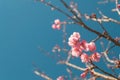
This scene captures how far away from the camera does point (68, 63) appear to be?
5590 mm

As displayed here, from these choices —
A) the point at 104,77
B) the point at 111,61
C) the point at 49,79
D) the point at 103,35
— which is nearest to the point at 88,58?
the point at 103,35

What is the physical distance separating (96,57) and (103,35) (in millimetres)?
566

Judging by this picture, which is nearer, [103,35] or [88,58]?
[103,35]

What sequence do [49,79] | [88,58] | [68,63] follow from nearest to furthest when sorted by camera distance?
1. [88,58]
2. [49,79]
3. [68,63]

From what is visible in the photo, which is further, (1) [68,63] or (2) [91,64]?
(1) [68,63]

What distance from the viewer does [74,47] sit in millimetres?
3211

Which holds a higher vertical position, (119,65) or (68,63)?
(68,63)

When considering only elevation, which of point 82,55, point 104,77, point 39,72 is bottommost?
point 82,55

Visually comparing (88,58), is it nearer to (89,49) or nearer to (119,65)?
(89,49)

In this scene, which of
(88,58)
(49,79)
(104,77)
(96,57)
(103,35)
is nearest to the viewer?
(103,35)

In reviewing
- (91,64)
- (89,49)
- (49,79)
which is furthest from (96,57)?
(49,79)

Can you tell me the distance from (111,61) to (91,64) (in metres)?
2.68

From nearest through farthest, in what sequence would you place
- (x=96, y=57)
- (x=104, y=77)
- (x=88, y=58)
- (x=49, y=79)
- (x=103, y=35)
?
1. (x=103, y=35)
2. (x=88, y=58)
3. (x=96, y=57)
4. (x=104, y=77)
5. (x=49, y=79)

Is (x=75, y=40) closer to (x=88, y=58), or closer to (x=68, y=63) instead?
(x=88, y=58)
